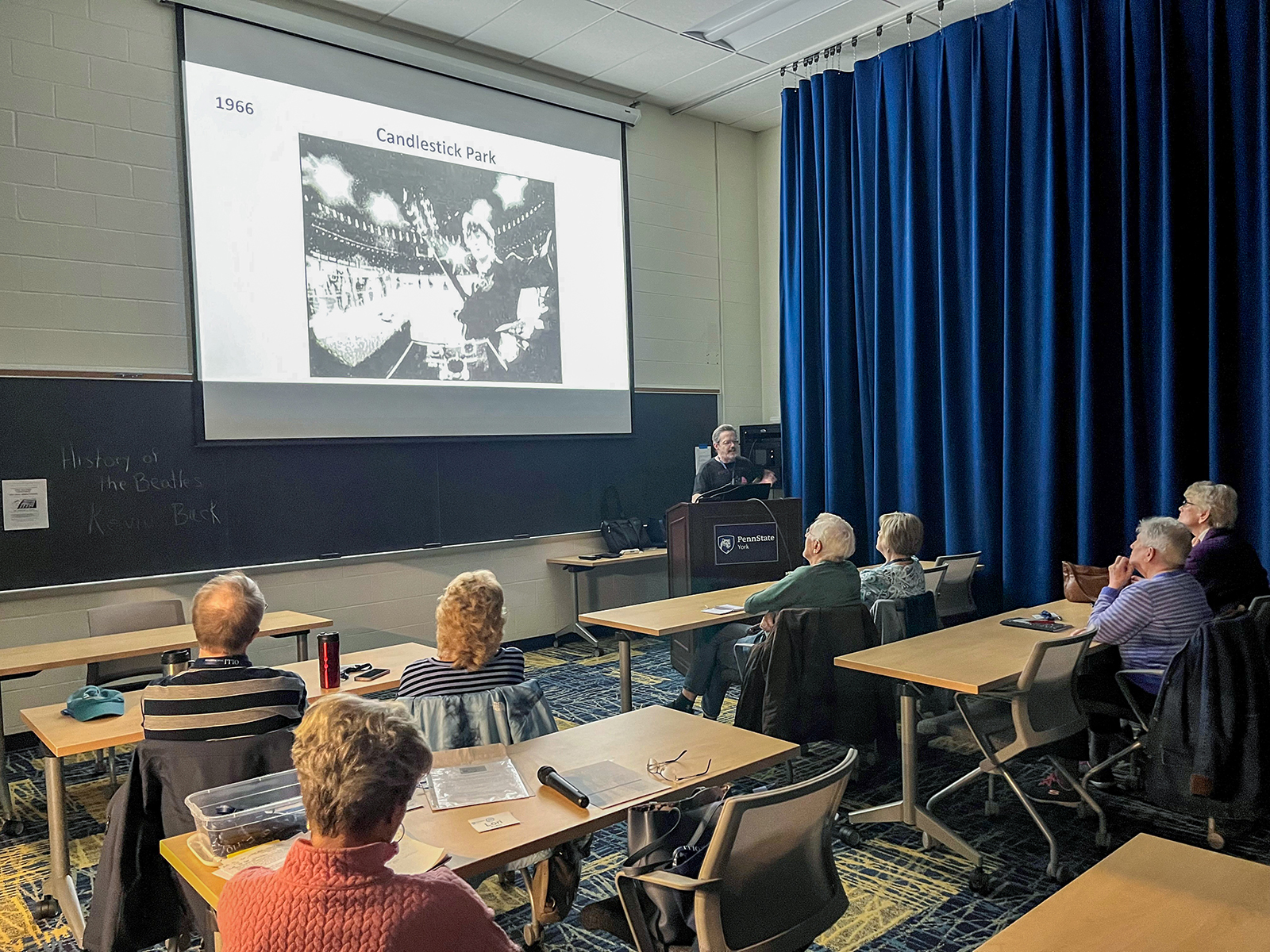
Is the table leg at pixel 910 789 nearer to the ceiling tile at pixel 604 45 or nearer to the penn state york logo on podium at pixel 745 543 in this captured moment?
the penn state york logo on podium at pixel 745 543

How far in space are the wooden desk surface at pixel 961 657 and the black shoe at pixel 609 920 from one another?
1.32m

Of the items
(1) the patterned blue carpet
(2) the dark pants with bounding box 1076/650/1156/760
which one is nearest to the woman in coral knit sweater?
(1) the patterned blue carpet

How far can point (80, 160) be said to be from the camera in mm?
4598

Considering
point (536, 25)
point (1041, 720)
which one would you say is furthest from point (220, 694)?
point (536, 25)

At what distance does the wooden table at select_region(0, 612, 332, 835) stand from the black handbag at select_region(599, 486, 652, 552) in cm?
283

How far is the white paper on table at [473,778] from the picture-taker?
203cm

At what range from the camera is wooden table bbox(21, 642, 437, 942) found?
2586 millimetres

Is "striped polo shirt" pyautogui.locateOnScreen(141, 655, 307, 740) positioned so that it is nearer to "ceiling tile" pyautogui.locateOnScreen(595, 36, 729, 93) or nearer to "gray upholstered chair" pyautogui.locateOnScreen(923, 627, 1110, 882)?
"gray upholstered chair" pyautogui.locateOnScreen(923, 627, 1110, 882)

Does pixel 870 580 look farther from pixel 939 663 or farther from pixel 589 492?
pixel 589 492

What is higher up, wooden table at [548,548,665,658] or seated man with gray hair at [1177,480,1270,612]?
seated man with gray hair at [1177,480,1270,612]

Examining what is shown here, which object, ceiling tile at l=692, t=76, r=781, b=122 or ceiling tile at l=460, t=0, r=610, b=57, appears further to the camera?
ceiling tile at l=692, t=76, r=781, b=122

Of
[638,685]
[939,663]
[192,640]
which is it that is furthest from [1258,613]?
[192,640]

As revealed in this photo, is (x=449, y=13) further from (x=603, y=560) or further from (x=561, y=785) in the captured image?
(x=561, y=785)

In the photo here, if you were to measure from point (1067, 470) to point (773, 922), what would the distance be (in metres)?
4.42
